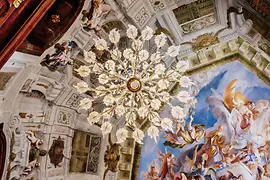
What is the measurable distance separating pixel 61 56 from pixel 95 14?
47.9 inches

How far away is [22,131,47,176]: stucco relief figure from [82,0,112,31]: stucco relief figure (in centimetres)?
295

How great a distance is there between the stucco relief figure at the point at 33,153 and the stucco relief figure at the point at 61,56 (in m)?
1.79

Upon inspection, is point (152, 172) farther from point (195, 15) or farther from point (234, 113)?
point (195, 15)

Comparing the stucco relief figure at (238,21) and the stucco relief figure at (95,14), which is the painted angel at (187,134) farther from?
the stucco relief figure at (95,14)

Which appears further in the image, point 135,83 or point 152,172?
point 152,172

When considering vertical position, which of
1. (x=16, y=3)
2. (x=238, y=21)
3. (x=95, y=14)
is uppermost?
(x=238, y=21)

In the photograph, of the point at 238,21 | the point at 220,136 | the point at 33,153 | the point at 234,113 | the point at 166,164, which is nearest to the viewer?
the point at 33,153

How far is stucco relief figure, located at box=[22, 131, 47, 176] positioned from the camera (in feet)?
31.0

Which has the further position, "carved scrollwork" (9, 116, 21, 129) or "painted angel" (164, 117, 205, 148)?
"painted angel" (164, 117, 205, 148)

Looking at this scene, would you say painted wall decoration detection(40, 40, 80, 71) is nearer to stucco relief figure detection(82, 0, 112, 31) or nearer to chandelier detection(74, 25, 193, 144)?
stucco relief figure detection(82, 0, 112, 31)

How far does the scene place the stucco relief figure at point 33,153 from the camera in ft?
31.0

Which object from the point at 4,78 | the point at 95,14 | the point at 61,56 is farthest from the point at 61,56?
the point at 4,78

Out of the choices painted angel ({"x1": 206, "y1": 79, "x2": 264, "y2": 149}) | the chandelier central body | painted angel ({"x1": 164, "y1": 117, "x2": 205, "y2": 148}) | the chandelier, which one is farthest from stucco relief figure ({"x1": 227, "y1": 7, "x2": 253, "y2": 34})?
the chandelier central body

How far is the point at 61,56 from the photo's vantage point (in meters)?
8.84
